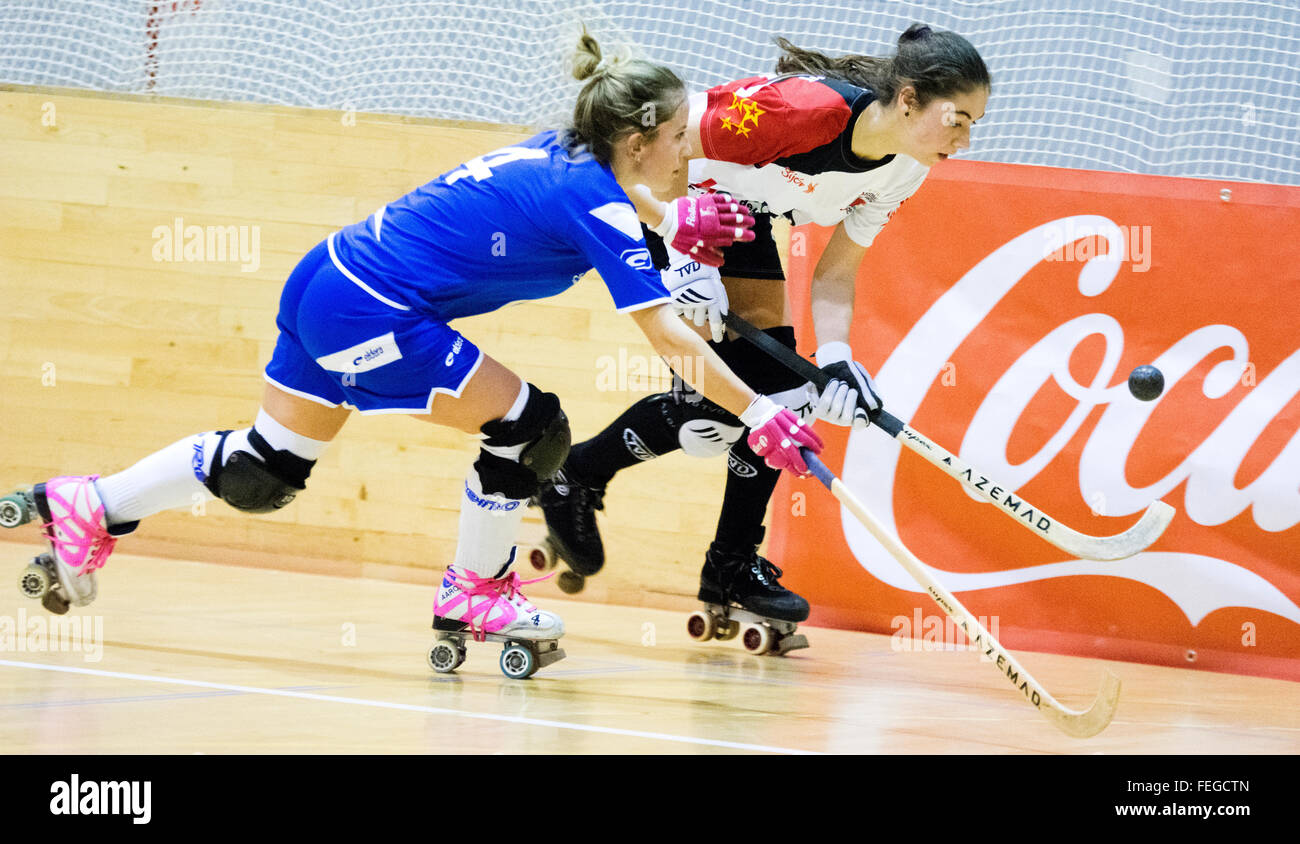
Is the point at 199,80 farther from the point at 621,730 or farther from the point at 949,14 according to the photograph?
the point at 621,730

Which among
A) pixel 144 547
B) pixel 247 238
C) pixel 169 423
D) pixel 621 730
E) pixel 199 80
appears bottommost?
pixel 621 730

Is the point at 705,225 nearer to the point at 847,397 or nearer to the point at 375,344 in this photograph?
the point at 847,397

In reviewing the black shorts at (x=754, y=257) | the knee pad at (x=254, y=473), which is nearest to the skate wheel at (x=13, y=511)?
the knee pad at (x=254, y=473)

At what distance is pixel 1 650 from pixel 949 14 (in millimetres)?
3299

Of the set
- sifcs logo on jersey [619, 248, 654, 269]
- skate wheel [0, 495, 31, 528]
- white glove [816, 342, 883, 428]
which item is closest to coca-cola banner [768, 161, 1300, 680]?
white glove [816, 342, 883, 428]

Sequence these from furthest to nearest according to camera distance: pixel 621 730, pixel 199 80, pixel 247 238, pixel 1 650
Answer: pixel 199 80, pixel 247 238, pixel 1 650, pixel 621 730

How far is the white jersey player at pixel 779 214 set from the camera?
2.72 m

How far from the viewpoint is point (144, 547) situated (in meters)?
4.10

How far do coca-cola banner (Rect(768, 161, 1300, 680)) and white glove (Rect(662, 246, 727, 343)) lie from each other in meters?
0.69

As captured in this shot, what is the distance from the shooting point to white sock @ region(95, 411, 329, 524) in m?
2.62

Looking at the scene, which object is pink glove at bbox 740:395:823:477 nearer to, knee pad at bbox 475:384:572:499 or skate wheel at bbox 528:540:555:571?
knee pad at bbox 475:384:572:499

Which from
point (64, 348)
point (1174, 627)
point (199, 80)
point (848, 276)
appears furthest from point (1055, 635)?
point (199, 80)

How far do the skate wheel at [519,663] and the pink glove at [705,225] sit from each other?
87cm

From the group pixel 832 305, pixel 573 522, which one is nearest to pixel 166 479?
pixel 573 522
